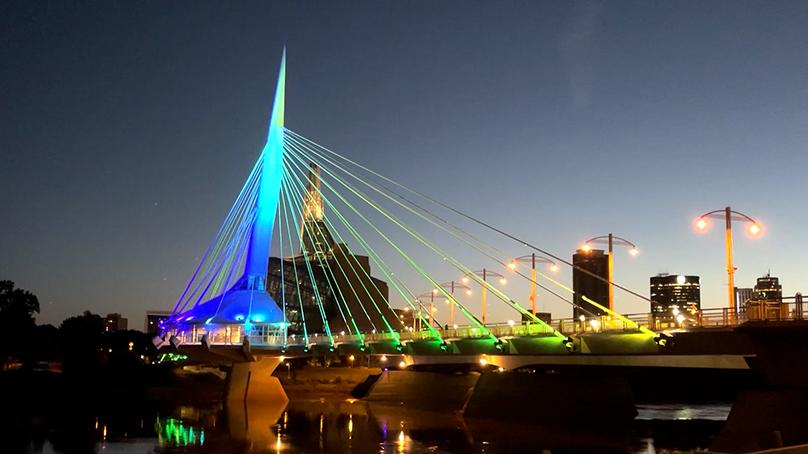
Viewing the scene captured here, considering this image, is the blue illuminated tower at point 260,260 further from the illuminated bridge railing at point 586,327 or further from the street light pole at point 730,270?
the street light pole at point 730,270

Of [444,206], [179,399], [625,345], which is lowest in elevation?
[179,399]

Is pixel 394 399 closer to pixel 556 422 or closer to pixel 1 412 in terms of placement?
pixel 556 422

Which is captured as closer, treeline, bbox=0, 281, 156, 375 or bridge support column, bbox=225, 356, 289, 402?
bridge support column, bbox=225, 356, 289, 402

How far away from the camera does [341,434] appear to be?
1827 inches

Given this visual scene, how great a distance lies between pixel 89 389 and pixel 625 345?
67.0m

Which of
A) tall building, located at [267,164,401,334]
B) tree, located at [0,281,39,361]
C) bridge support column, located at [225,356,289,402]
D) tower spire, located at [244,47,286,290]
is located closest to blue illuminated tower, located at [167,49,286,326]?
tower spire, located at [244,47,286,290]

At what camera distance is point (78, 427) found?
49.3 m

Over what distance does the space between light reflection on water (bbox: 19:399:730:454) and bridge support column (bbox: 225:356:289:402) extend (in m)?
5.64

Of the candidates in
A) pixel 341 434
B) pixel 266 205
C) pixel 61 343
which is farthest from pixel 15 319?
pixel 341 434

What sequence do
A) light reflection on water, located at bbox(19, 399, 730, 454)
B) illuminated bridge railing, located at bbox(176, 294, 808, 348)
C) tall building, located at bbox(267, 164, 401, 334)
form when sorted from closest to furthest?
1. illuminated bridge railing, located at bbox(176, 294, 808, 348)
2. light reflection on water, located at bbox(19, 399, 730, 454)
3. tall building, located at bbox(267, 164, 401, 334)

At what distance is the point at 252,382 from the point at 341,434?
26164 millimetres

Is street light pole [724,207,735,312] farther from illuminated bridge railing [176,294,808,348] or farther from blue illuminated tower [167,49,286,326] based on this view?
blue illuminated tower [167,49,286,326]

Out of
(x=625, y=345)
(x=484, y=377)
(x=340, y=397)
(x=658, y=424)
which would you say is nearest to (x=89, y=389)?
(x=340, y=397)

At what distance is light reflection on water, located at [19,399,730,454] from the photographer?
39.2 meters
